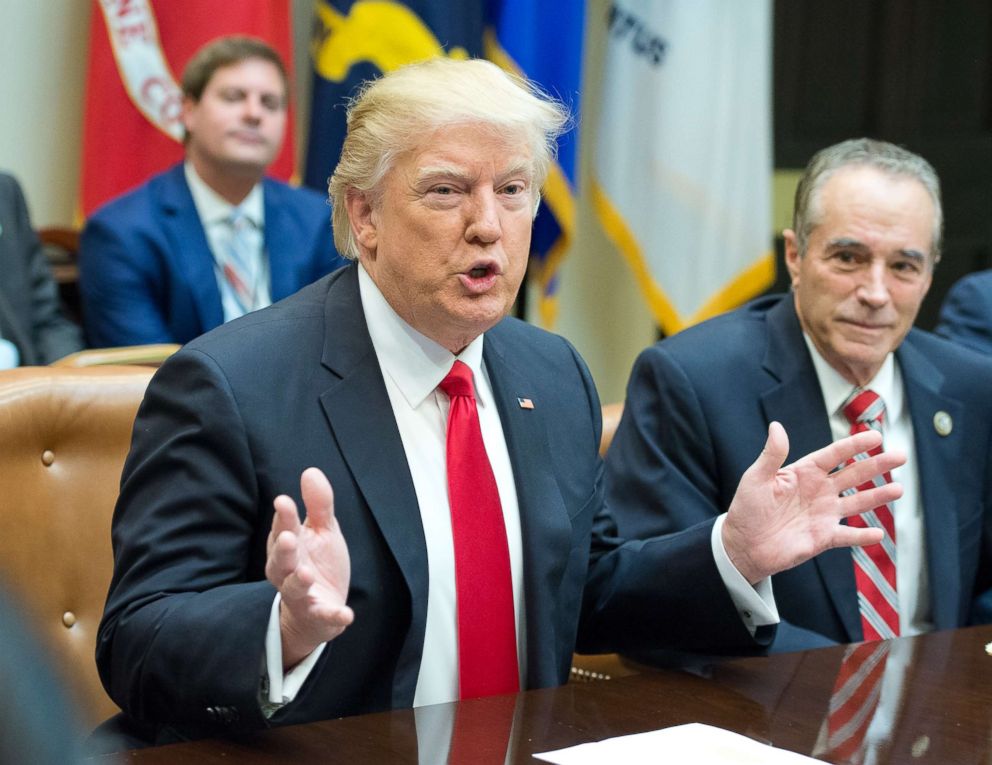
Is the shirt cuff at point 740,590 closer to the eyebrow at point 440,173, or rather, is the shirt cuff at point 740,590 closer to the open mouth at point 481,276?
the open mouth at point 481,276

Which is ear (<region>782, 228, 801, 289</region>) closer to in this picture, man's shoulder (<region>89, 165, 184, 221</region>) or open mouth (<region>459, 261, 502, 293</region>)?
open mouth (<region>459, 261, 502, 293</region>)

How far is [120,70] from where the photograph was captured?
4.11 meters

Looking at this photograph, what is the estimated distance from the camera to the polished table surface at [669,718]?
1.25 m

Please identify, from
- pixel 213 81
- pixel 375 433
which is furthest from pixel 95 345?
A: pixel 375 433

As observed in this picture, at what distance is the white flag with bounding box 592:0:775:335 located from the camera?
4.54 m

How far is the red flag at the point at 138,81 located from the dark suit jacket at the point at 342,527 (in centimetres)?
258

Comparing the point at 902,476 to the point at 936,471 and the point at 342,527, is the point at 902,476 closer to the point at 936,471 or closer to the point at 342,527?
the point at 936,471

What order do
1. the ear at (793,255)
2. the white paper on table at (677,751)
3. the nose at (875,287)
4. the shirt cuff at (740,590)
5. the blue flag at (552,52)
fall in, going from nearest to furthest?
1. the white paper on table at (677,751)
2. the shirt cuff at (740,590)
3. the nose at (875,287)
4. the ear at (793,255)
5. the blue flag at (552,52)

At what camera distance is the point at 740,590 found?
171 centimetres

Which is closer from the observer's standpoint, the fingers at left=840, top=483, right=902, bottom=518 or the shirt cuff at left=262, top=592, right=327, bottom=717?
the shirt cuff at left=262, top=592, right=327, bottom=717

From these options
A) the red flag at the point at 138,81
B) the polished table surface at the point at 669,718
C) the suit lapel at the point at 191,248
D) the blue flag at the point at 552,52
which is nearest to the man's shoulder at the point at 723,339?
the polished table surface at the point at 669,718

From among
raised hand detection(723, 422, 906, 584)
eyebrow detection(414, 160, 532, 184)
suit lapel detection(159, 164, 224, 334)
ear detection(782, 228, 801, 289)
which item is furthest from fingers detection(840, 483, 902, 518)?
suit lapel detection(159, 164, 224, 334)

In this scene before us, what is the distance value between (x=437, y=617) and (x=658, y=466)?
2.25ft

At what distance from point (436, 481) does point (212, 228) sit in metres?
2.46
